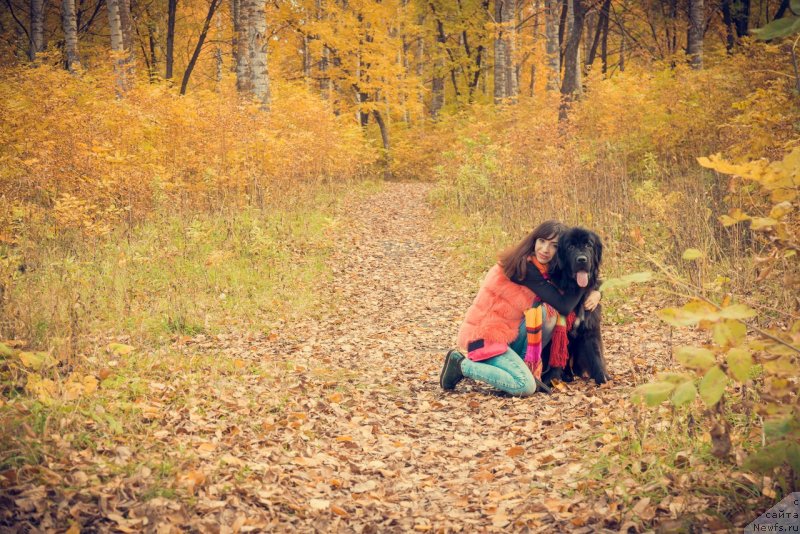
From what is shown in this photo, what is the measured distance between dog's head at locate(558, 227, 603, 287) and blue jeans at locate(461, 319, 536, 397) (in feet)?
2.29

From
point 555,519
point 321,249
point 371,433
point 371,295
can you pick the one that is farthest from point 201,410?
point 321,249

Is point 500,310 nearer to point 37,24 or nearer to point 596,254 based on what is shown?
point 596,254

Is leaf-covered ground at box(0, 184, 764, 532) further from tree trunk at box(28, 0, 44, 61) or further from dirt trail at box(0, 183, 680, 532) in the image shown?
tree trunk at box(28, 0, 44, 61)

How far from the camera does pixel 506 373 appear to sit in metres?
4.84

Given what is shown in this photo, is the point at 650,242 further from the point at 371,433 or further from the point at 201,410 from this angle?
the point at 201,410

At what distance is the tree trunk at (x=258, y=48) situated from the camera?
1201 centimetres

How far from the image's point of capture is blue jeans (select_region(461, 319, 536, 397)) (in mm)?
4816

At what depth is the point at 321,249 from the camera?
10039 mm

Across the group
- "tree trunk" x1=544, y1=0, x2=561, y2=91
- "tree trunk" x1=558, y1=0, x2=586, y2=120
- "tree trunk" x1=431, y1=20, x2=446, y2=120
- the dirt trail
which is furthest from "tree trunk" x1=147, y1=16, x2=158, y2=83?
the dirt trail

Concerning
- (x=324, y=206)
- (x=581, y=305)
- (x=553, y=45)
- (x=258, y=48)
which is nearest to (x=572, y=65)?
(x=553, y=45)

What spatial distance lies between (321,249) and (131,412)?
20.9 feet

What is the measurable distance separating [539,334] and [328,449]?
1987 mm

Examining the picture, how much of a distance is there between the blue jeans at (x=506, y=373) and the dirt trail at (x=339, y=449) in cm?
13

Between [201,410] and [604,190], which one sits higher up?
[604,190]
